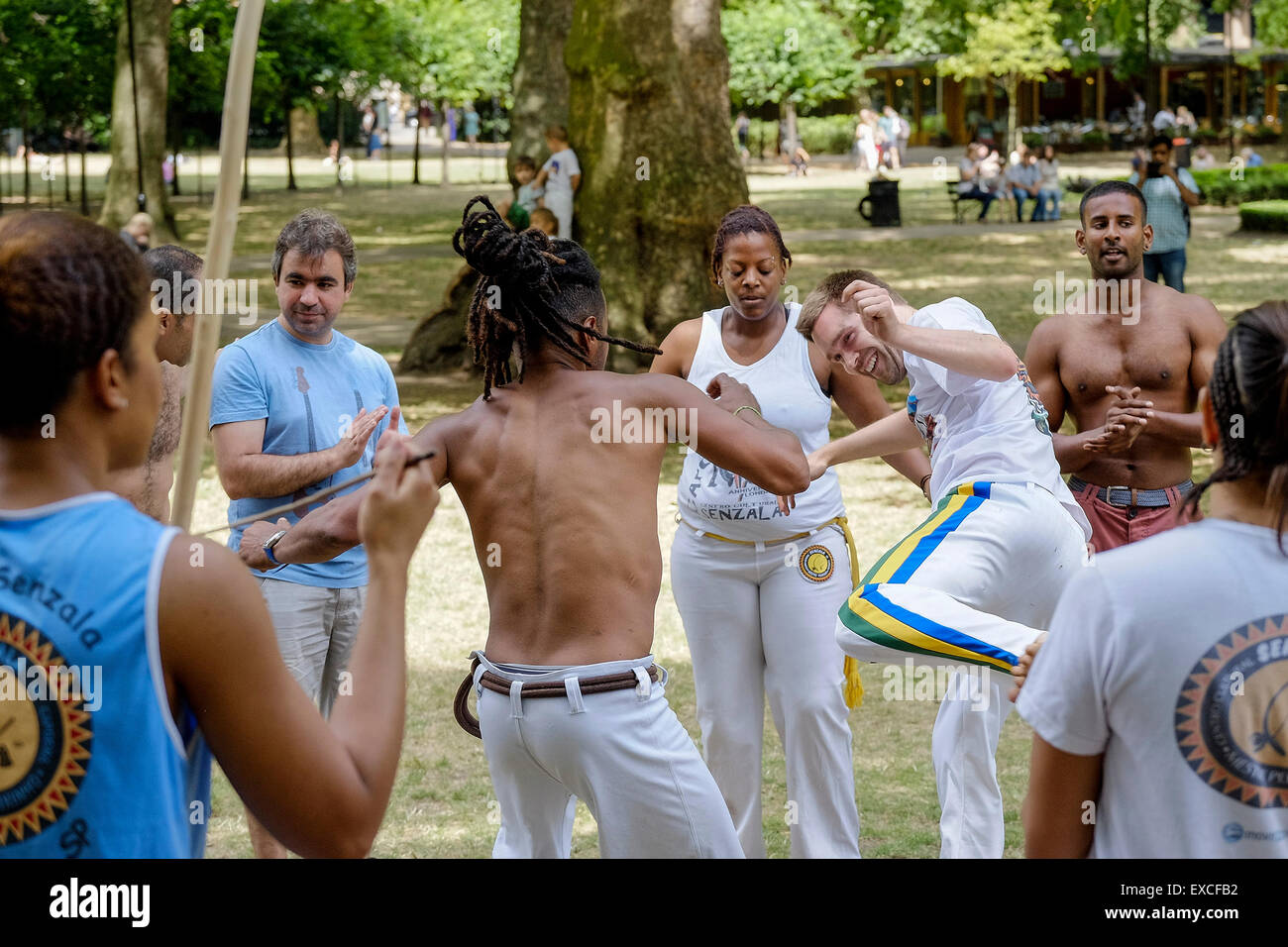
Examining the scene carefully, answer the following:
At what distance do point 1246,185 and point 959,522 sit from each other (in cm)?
2894

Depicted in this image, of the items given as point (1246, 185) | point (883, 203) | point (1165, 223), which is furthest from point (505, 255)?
point (1246, 185)

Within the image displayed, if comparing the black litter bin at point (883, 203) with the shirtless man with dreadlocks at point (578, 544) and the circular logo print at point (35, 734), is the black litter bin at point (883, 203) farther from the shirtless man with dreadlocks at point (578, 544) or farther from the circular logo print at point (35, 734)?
the circular logo print at point (35, 734)

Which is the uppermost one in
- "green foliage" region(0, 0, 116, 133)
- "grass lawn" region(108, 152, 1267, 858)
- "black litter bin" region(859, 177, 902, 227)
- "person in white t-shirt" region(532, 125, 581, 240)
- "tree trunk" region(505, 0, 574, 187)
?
"green foliage" region(0, 0, 116, 133)

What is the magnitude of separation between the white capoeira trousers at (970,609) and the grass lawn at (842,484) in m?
0.56

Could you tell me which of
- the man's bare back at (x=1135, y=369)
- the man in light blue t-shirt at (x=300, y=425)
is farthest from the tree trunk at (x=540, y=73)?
the man in light blue t-shirt at (x=300, y=425)

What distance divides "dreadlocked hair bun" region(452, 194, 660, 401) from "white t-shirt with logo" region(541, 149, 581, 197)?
10.9 meters

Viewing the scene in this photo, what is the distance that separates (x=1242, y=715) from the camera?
2098 millimetres

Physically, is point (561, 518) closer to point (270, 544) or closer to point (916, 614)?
point (270, 544)

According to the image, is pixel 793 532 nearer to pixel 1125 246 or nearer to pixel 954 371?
pixel 954 371

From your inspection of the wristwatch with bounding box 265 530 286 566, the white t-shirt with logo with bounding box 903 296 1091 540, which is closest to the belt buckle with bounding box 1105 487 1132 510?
the white t-shirt with logo with bounding box 903 296 1091 540

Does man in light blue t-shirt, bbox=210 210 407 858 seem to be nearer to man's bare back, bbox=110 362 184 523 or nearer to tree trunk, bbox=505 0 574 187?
man's bare back, bbox=110 362 184 523

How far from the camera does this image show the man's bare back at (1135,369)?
211 inches

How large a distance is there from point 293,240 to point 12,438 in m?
2.69

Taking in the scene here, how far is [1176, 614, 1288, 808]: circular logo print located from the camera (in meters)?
2.07
